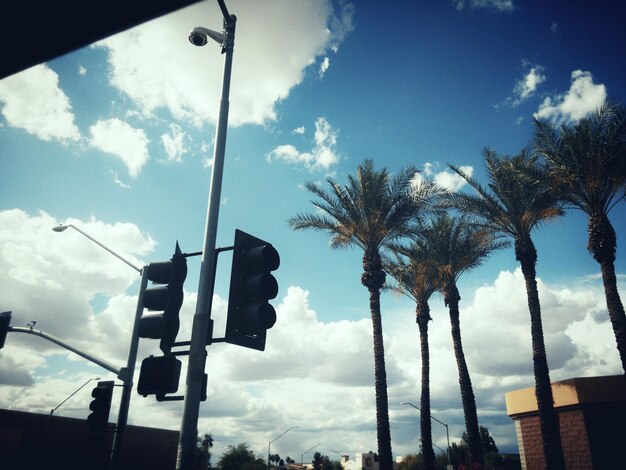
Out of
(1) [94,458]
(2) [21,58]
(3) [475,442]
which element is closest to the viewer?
(2) [21,58]

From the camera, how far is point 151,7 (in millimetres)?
2287

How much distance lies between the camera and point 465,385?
23.9 meters

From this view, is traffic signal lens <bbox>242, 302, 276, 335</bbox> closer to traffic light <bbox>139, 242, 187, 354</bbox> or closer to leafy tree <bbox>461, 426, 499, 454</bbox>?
traffic light <bbox>139, 242, 187, 354</bbox>

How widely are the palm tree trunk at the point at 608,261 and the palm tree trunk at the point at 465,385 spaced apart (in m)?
8.68

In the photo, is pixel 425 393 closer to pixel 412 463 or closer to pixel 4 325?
pixel 4 325

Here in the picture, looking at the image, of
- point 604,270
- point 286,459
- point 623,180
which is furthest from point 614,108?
point 286,459

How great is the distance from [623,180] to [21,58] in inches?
821

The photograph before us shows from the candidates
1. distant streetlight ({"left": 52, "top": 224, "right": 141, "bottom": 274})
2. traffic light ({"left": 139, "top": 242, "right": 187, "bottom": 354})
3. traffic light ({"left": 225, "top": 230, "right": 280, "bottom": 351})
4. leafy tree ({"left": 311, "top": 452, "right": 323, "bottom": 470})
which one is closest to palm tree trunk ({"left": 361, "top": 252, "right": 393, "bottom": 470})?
distant streetlight ({"left": 52, "top": 224, "right": 141, "bottom": 274})

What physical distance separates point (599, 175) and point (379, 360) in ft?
41.6

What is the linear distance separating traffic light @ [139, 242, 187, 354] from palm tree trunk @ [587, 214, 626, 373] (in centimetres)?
1857

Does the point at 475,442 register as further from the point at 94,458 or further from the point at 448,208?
the point at 94,458

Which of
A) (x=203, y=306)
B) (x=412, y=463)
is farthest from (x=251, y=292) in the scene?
(x=412, y=463)

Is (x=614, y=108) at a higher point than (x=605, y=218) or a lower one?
higher

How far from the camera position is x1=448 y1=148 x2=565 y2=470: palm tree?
1864 cm
